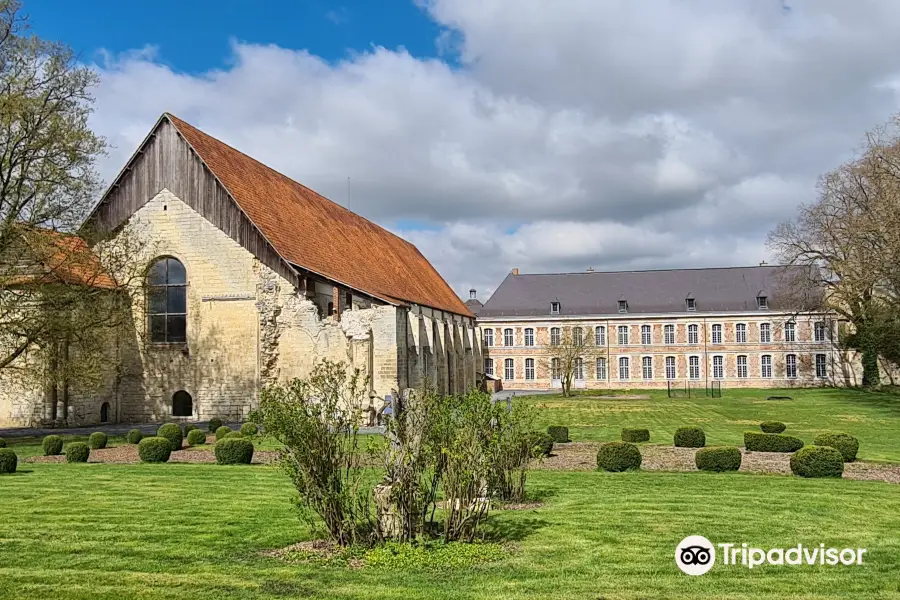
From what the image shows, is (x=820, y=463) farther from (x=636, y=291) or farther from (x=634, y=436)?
(x=636, y=291)

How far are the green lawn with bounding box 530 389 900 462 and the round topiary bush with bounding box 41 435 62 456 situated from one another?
11406 mm

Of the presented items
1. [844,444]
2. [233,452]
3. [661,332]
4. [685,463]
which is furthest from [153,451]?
[661,332]

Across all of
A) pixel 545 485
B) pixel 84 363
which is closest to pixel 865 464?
pixel 545 485

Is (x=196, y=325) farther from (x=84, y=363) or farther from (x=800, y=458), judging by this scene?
(x=800, y=458)

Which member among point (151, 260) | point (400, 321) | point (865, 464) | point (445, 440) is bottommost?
point (865, 464)

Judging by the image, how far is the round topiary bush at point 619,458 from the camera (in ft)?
47.5

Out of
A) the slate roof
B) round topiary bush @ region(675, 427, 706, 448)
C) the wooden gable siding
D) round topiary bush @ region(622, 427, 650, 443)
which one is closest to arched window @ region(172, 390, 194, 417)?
the wooden gable siding

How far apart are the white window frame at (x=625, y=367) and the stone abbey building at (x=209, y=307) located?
106 ft

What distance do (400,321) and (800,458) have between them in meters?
14.7

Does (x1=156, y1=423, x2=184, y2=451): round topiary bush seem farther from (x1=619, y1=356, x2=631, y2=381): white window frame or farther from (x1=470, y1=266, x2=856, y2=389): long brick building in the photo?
(x1=619, y1=356, x2=631, y2=381): white window frame

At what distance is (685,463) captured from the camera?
15.6 meters

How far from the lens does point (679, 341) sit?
5566 cm

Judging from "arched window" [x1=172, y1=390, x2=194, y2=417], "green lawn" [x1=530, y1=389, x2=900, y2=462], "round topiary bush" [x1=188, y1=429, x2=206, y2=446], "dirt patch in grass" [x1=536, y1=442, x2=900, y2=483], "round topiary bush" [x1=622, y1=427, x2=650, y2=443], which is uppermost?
"arched window" [x1=172, y1=390, x2=194, y2=417]

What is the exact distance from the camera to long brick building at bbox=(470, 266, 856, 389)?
54406 mm
